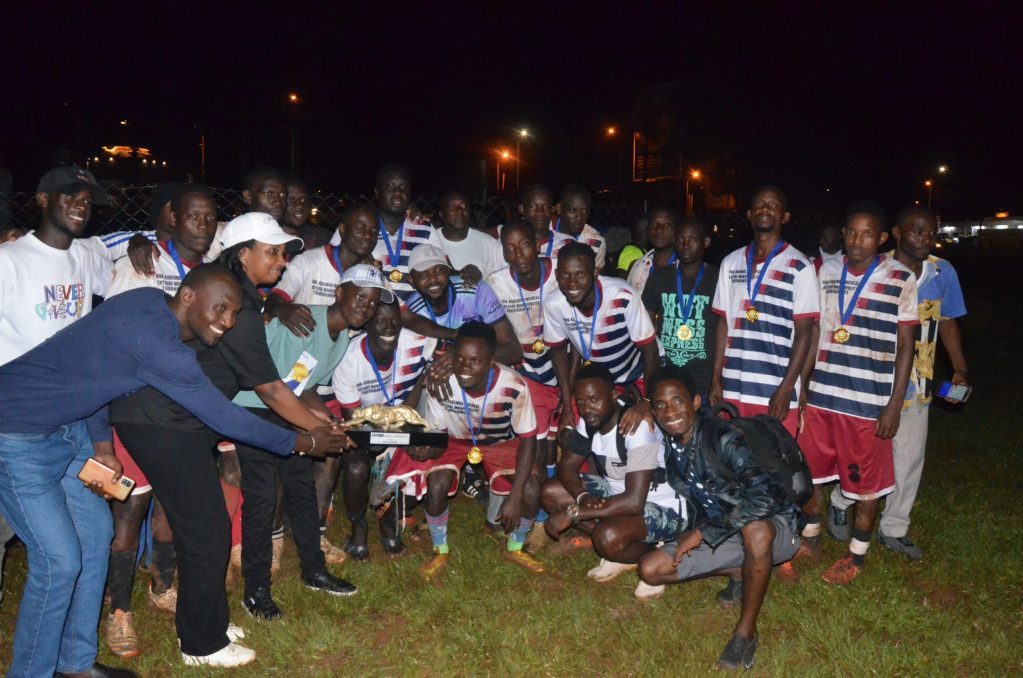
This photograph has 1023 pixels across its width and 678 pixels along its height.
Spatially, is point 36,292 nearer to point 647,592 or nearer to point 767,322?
point 647,592

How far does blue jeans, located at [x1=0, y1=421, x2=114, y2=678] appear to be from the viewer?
3.37m

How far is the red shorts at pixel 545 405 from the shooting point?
5711 mm

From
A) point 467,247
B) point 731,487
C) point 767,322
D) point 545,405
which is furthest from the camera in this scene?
point 467,247

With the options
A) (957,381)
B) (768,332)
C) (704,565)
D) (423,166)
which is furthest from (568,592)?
(423,166)

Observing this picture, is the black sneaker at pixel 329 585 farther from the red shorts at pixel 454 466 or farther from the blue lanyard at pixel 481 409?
the blue lanyard at pixel 481 409

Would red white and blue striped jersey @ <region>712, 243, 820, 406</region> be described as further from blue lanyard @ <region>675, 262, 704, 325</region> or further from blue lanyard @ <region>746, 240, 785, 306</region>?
blue lanyard @ <region>675, 262, 704, 325</region>

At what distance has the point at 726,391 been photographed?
5.38 meters

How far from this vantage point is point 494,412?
530cm

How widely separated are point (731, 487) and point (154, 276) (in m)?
3.43

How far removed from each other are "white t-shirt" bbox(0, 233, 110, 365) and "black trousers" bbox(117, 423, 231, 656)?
83cm

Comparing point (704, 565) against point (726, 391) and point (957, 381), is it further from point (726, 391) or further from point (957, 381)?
point (957, 381)

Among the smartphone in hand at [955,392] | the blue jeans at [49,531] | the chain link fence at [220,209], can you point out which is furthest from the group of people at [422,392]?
the chain link fence at [220,209]

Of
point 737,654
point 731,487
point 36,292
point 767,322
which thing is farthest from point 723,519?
point 36,292

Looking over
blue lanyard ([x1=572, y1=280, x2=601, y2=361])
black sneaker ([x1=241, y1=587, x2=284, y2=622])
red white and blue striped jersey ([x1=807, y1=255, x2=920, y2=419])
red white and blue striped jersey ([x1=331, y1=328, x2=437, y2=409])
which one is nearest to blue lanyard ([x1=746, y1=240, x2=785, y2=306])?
red white and blue striped jersey ([x1=807, y1=255, x2=920, y2=419])
